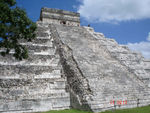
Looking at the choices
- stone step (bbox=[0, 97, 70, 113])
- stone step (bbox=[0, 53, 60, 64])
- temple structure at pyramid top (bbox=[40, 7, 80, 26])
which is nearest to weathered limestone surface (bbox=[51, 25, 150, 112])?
stone step (bbox=[0, 97, 70, 113])

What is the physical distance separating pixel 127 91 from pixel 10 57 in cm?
739

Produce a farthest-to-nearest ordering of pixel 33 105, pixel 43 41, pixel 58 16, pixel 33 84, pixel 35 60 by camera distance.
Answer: pixel 58 16, pixel 43 41, pixel 35 60, pixel 33 84, pixel 33 105

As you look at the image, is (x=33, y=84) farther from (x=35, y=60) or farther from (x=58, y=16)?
(x=58, y=16)

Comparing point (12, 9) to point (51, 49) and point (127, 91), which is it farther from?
point (127, 91)

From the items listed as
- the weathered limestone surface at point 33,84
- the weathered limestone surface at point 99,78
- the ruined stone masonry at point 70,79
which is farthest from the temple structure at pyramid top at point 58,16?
the weathered limestone surface at point 33,84

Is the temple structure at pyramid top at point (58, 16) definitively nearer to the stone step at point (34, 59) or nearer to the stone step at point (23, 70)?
the stone step at point (34, 59)

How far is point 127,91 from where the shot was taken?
33.4ft

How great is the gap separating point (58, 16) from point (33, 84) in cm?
1446

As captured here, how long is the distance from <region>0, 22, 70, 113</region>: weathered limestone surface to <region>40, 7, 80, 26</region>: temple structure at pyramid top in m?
11.0

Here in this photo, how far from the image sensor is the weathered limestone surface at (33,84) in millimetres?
9289

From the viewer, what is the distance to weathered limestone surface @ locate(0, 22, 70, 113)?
9289 millimetres

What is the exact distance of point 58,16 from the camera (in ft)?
75.2

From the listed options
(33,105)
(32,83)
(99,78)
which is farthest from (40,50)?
(99,78)

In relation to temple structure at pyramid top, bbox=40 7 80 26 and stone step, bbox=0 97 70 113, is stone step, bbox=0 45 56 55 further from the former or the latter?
temple structure at pyramid top, bbox=40 7 80 26
